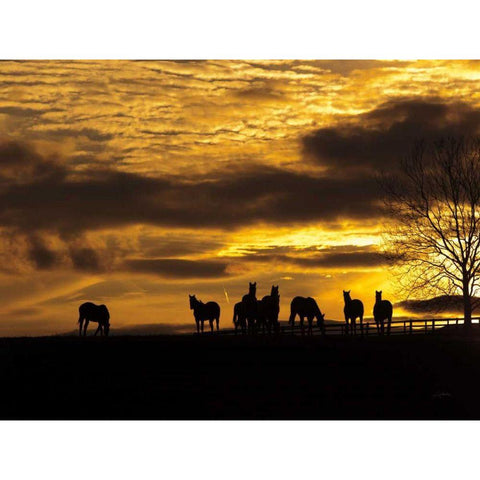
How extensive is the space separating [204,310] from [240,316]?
2.72 metres

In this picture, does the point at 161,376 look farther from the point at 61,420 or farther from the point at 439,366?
the point at 439,366

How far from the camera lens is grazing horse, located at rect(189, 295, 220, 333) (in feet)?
128

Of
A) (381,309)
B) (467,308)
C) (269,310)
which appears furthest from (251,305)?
(467,308)

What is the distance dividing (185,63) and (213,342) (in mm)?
11096

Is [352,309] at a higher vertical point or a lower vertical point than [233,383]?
higher

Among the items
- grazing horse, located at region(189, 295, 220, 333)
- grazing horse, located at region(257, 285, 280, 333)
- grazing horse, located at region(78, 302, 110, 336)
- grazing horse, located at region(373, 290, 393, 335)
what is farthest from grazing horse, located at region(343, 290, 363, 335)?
grazing horse, located at region(78, 302, 110, 336)

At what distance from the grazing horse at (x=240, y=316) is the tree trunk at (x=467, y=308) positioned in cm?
842

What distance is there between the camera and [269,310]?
34.5 meters

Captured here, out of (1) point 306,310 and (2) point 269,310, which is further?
(1) point 306,310

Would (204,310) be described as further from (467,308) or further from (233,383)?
(233,383)

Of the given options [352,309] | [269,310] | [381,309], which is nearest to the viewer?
[269,310]

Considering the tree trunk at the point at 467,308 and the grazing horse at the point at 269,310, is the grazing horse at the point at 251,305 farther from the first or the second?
the tree trunk at the point at 467,308

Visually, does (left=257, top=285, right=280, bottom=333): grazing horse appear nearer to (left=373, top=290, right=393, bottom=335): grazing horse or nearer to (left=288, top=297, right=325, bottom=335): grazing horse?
(left=288, top=297, right=325, bottom=335): grazing horse

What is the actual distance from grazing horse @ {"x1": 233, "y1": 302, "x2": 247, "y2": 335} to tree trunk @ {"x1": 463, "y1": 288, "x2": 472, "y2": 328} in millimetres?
8416
